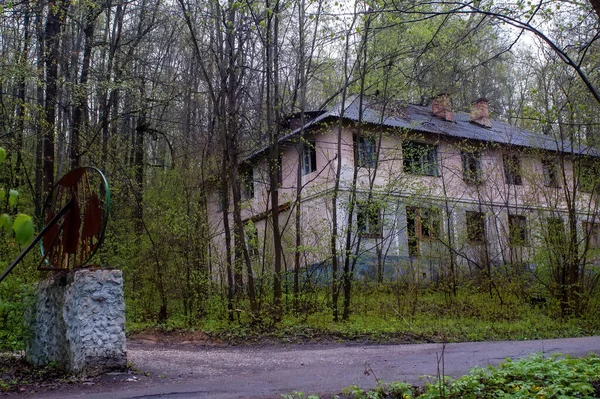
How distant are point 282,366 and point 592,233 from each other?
31.4ft

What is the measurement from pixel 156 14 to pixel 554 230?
12.7 metres

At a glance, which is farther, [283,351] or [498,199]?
[498,199]

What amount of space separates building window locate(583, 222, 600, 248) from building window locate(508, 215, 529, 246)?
58.3 inches

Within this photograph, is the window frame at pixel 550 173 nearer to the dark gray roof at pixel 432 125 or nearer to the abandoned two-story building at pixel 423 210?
the abandoned two-story building at pixel 423 210

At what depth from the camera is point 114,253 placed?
13680 millimetres

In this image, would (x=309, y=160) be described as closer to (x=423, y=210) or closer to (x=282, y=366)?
(x=423, y=210)

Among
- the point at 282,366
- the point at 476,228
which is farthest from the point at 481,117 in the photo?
the point at 282,366

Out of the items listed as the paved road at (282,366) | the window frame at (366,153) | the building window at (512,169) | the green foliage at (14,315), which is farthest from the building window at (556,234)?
the green foliage at (14,315)

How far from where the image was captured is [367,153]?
15.6 metres

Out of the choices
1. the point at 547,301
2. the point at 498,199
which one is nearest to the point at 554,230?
the point at 547,301

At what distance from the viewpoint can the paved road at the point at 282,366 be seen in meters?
5.74

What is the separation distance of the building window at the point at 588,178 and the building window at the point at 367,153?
4964 millimetres

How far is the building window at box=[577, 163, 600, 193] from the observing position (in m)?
13.9

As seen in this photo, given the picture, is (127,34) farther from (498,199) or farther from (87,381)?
(87,381)
